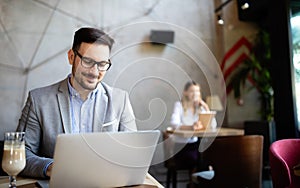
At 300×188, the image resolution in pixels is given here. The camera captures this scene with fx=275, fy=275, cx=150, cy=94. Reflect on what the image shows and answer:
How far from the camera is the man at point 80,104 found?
1.46 metres

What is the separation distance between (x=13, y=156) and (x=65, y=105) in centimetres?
50

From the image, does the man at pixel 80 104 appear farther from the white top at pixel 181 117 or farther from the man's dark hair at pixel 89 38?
the white top at pixel 181 117

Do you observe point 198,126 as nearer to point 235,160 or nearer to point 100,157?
point 235,160

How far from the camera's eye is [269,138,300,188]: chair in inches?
67.2

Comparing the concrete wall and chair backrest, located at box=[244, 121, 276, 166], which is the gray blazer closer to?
the concrete wall

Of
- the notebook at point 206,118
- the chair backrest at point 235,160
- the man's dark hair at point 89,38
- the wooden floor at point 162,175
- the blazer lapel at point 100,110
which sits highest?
the man's dark hair at point 89,38

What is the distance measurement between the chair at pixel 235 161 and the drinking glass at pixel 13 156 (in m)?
1.21

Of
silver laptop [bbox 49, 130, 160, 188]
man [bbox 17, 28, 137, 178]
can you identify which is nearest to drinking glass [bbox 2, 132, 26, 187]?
silver laptop [bbox 49, 130, 160, 188]

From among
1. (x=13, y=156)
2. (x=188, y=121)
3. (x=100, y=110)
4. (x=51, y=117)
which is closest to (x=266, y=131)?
(x=188, y=121)

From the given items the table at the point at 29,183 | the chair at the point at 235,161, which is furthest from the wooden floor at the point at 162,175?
the table at the point at 29,183

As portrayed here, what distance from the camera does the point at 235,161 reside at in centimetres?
190

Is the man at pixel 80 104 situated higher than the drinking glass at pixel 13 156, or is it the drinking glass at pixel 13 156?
the man at pixel 80 104

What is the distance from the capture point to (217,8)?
13.6 feet

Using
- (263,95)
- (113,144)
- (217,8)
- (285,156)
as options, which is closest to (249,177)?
(285,156)
